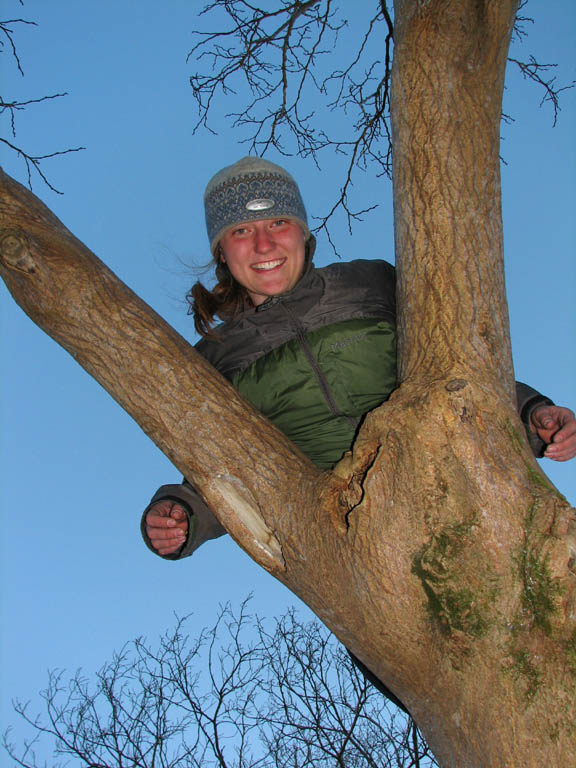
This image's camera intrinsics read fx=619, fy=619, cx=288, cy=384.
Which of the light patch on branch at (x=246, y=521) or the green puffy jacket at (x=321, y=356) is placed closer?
the light patch on branch at (x=246, y=521)

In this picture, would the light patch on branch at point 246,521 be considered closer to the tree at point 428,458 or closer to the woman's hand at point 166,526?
the tree at point 428,458

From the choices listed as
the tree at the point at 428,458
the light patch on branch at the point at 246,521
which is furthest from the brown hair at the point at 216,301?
the light patch on branch at the point at 246,521

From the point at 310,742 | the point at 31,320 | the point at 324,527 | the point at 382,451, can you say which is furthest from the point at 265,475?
the point at 310,742

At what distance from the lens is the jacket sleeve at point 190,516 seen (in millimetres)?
1951

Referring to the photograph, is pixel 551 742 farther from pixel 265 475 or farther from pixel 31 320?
pixel 31 320

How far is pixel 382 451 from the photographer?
4.87ft

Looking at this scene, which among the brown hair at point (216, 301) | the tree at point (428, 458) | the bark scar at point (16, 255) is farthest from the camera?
the brown hair at point (216, 301)

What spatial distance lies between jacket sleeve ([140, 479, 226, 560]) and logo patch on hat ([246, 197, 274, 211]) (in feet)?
4.12

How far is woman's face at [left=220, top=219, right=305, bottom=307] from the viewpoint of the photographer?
2.60 m

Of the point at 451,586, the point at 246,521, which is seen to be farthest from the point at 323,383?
the point at 451,586

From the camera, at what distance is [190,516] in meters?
1.95

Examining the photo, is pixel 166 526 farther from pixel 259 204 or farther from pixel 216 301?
pixel 259 204

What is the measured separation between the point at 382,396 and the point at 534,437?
597 mm

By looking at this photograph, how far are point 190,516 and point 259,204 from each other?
1.39 metres
